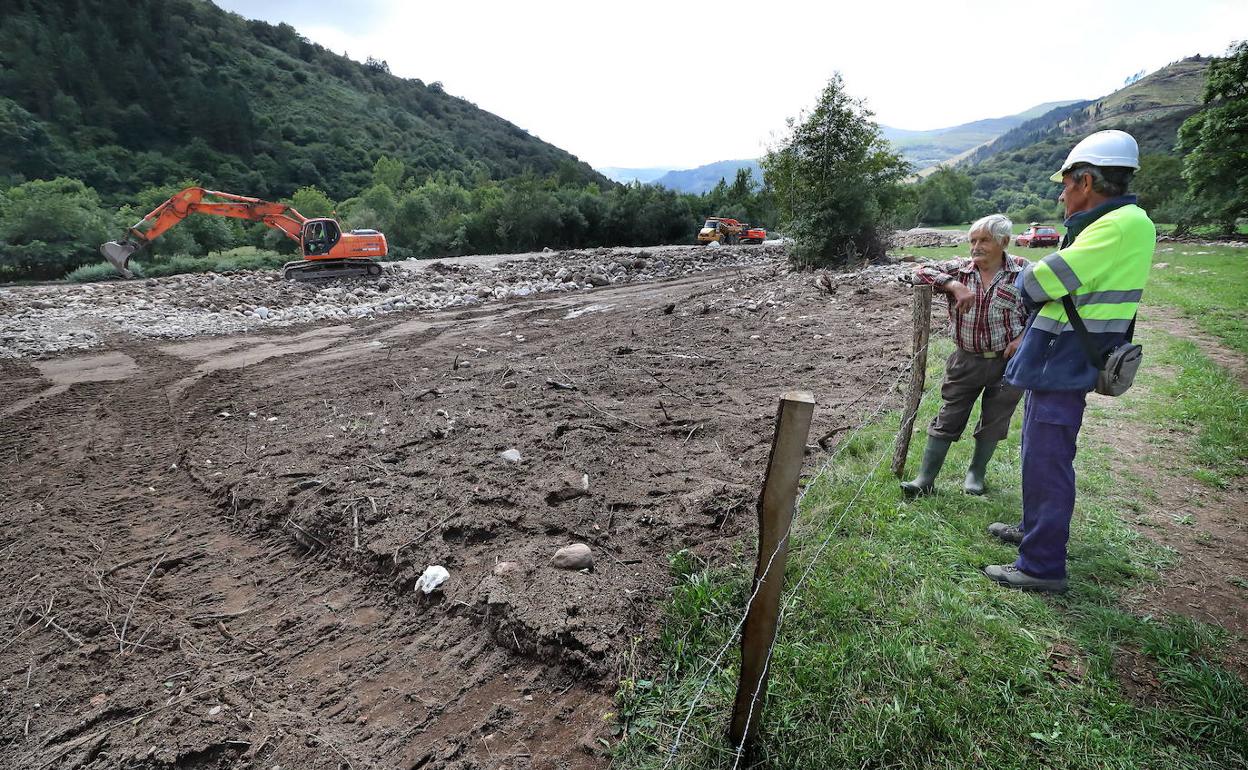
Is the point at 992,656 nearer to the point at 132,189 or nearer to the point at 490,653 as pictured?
the point at 490,653

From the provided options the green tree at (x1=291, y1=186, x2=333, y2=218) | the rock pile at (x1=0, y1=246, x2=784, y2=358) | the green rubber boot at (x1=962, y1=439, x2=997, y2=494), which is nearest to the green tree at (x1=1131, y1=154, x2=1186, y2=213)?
the rock pile at (x1=0, y1=246, x2=784, y2=358)

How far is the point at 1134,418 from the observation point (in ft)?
16.5

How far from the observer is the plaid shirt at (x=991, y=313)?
10.8 feet

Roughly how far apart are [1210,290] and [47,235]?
139ft

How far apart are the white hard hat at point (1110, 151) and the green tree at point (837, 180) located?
53.4ft

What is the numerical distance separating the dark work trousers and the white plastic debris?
3235mm

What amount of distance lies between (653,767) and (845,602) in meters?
1.27

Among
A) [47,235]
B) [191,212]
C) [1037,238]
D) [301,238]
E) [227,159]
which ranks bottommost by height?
[1037,238]

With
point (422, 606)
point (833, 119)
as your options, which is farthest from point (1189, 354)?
point (833, 119)

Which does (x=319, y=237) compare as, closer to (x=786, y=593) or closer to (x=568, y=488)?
(x=568, y=488)

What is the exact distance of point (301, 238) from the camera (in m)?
16.6

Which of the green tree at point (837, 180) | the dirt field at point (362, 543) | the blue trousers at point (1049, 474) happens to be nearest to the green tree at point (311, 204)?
the green tree at point (837, 180)

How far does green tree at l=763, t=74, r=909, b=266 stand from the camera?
57.5 feet

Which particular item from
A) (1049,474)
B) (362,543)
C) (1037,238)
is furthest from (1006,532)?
(1037,238)
